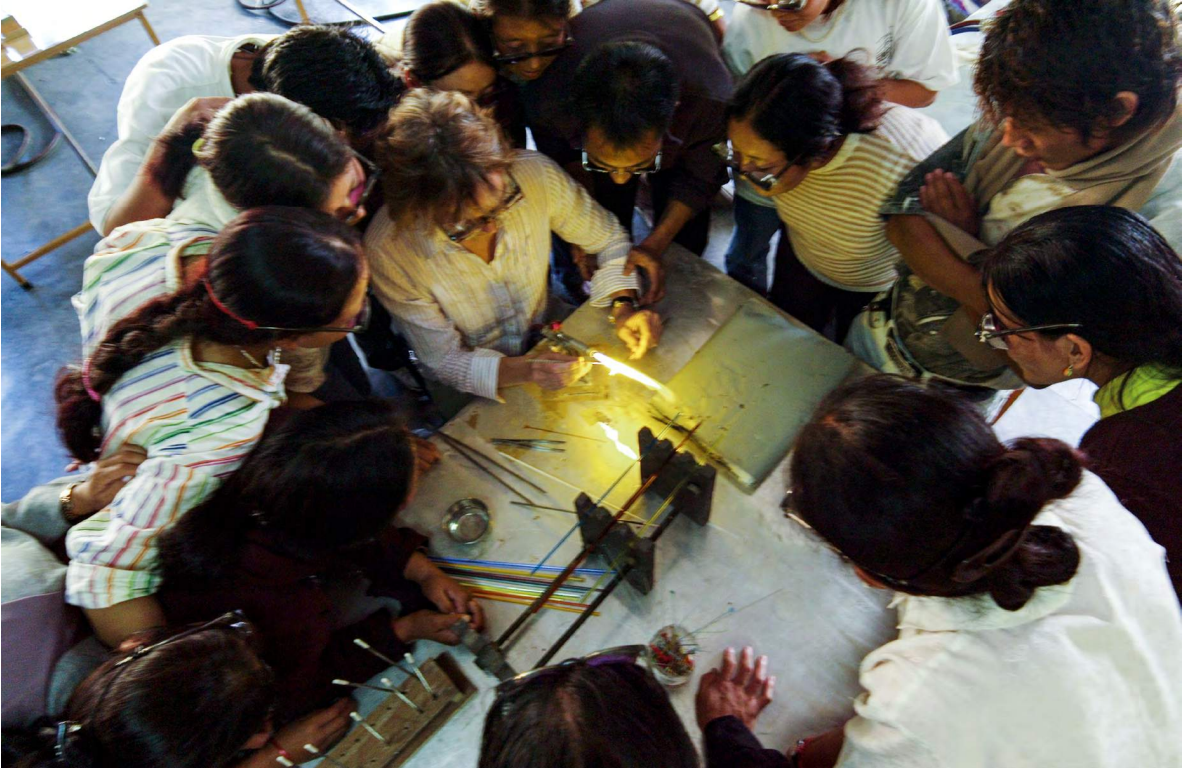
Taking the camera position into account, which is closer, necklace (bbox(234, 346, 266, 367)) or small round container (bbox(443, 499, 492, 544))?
necklace (bbox(234, 346, 266, 367))

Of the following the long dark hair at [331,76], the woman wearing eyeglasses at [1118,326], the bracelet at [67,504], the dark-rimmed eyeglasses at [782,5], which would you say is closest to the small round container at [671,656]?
the woman wearing eyeglasses at [1118,326]

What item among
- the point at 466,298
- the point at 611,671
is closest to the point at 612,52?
the point at 466,298

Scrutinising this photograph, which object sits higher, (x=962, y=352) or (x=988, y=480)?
(x=988, y=480)

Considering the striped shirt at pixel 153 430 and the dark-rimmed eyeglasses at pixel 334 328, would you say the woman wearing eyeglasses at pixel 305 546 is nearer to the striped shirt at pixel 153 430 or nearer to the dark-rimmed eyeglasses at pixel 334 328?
the striped shirt at pixel 153 430

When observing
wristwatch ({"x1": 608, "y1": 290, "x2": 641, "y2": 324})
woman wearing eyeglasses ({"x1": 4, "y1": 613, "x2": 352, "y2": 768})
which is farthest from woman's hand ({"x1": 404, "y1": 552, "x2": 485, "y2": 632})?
wristwatch ({"x1": 608, "y1": 290, "x2": 641, "y2": 324})

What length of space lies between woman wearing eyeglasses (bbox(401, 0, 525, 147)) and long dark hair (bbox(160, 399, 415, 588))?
1353mm

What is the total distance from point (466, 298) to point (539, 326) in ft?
1.55

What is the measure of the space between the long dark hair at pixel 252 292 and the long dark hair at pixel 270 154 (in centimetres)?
14

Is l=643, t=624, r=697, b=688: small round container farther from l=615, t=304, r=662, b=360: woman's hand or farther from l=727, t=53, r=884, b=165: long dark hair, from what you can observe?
l=727, t=53, r=884, b=165: long dark hair

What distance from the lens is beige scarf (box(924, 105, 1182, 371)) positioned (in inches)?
67.8

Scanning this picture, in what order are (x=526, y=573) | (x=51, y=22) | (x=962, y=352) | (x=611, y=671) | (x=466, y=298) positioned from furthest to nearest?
(x=51, y=22) → (x=466, y=298) → (x=962, y=352) → (x=526, y=573) → (x=611, y=671)

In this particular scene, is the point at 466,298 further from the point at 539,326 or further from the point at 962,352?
the point at 962,352

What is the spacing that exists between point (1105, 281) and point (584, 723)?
1.54m

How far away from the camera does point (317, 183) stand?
6.61 feet
